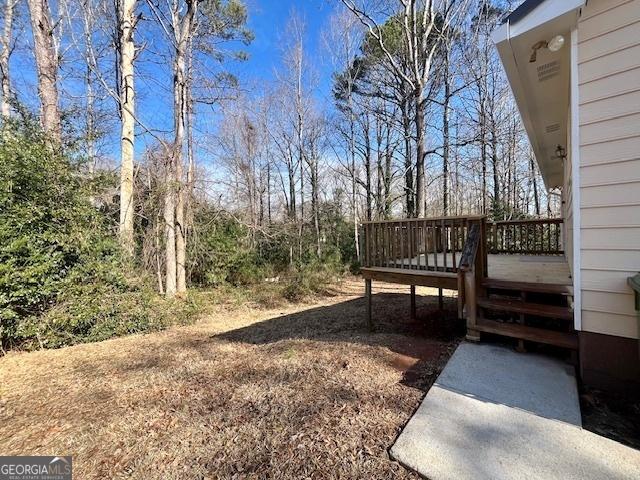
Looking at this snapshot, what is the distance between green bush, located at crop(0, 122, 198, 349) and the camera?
14.1 ft

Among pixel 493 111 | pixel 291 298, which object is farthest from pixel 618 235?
pixel 493 111

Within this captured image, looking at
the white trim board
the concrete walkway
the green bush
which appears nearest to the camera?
the concrete walkway

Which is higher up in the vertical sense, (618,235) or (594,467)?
(618,235)

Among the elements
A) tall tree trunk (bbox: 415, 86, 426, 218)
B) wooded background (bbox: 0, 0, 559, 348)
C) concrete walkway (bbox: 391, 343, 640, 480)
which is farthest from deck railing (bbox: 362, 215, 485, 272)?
wooded background (bbox: 0, 0, 559, 348)

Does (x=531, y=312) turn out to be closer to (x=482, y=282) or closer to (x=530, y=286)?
(x=530, y=286)

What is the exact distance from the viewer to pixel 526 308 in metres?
3.15

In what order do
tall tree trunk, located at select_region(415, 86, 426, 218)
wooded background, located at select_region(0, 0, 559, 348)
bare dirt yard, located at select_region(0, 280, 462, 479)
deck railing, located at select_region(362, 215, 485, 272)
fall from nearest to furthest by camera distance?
bare dirt yard, located at select_region(0, 280, 462, 479) < deck railing, located at select_region(362, 215, 485, 272) < wooded background, located at select_region(0, 0, 559, 348) < tall tree trunk, located at select_region(415, 86, 426, 218)

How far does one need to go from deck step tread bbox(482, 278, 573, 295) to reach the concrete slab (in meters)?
0.67

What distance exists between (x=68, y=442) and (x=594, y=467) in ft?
11.4

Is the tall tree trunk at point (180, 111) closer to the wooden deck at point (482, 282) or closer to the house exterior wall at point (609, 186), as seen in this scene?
the wooden deck at point (482, 282)

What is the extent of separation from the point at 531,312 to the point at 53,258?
643 cm

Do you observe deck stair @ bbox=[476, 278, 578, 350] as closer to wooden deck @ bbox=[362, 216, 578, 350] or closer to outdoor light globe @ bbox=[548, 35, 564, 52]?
wooden deck @ bbox=[362, 216, 578, 350]

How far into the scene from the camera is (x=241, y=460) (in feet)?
6.41

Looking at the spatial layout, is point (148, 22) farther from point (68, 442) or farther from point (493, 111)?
point (493, 111)
